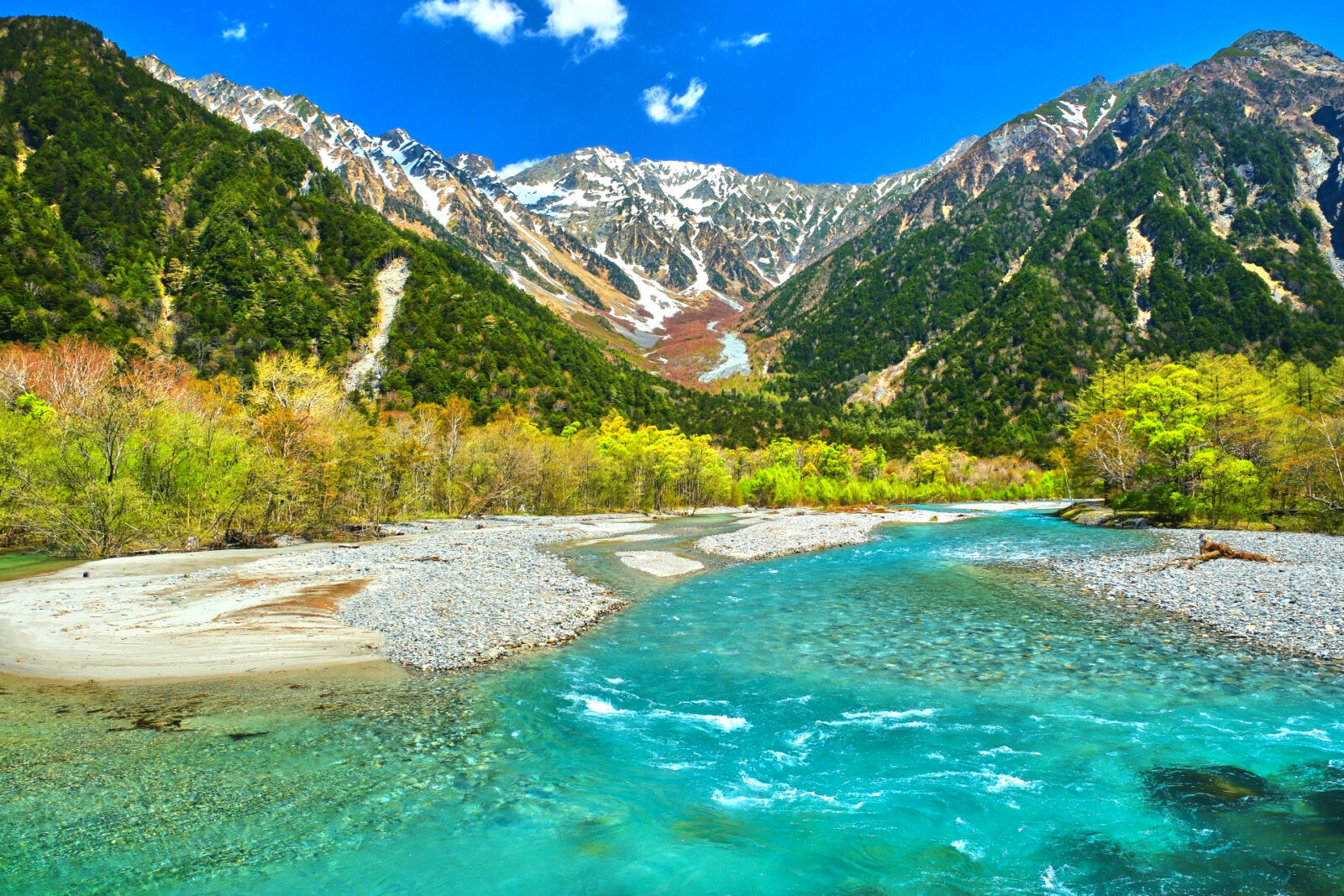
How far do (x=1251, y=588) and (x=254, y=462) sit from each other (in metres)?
50.3

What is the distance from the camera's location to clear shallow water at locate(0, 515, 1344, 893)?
730 centimetres

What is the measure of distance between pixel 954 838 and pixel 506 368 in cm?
13678

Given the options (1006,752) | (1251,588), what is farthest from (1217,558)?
(1006,752)

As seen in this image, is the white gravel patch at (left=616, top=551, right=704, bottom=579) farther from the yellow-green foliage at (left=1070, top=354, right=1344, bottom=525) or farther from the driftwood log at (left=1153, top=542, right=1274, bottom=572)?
the yellow-green foliage at (left=1070, top=354, right=1344, bottom=525)

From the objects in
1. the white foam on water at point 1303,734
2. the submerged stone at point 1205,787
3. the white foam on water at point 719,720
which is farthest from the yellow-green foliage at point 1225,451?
the white foam on water at point 719,720

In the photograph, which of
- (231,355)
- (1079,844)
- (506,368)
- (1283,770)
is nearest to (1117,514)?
(1283,770)

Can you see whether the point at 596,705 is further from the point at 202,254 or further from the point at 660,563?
the point at 202,254

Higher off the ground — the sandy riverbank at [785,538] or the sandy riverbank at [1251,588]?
the sandy riverbank at [1251,588]

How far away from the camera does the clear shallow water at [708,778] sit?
7.30m

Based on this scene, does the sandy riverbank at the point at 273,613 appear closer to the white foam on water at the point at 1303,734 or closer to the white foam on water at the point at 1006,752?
the white foam on water at the point at 1006,752

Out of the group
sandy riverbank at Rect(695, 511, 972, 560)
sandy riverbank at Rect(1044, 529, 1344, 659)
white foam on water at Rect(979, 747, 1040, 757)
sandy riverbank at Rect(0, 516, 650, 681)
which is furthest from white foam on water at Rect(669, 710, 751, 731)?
sandy riverbank at Rect(695, 511, 972, 560)

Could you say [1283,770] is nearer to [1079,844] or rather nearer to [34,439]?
[1079,844]

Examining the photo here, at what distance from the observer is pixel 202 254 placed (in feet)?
383

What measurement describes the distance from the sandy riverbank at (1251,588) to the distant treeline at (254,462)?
4629 cm
